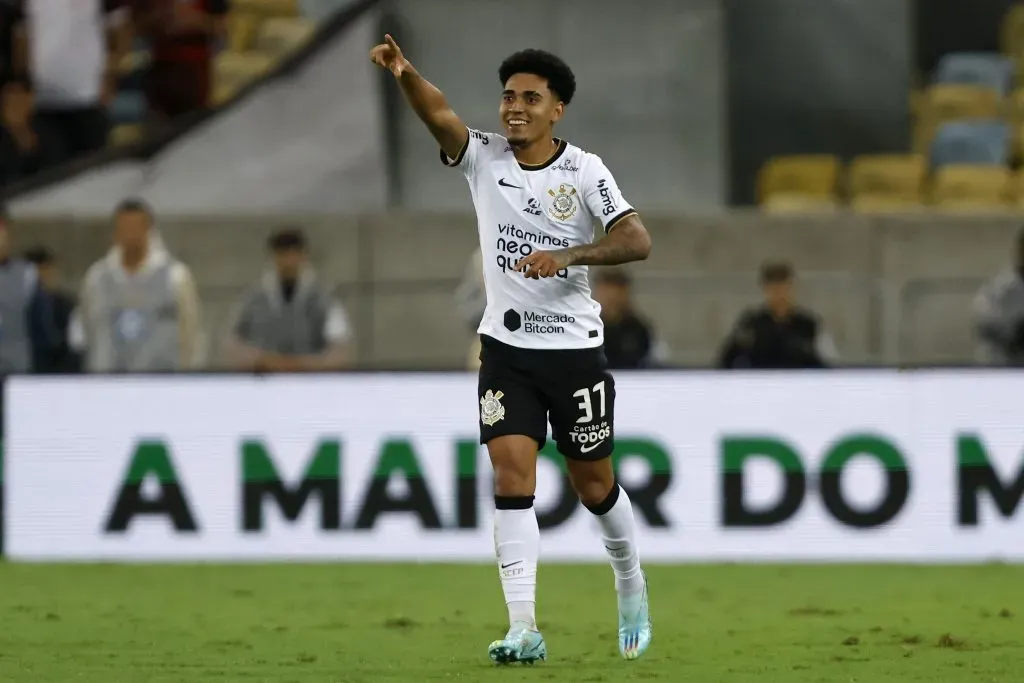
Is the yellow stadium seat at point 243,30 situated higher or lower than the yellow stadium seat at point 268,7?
lower

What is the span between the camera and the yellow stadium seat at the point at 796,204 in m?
17.2

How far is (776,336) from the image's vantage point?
13836 millimetres

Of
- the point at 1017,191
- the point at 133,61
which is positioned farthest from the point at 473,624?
the point at 133,61

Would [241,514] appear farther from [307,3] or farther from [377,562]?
[307,3]

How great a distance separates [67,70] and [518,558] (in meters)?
10.7

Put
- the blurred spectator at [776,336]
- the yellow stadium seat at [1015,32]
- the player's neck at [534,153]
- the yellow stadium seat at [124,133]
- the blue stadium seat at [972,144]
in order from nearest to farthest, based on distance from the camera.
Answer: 1. the player's neck at [534,153]
2. the blurred spectator at [776,336]
3. the blue stadium seat at [972,144]
4. the yellow stadium seat at [124,133]
5. the yellow stadium seat at [1015,32]

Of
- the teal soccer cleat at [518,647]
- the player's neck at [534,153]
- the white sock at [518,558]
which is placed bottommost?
the teal soccer cleat at [518,647]

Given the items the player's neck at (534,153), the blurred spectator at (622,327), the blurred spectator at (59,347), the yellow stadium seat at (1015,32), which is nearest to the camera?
the player's neck at (534,153)

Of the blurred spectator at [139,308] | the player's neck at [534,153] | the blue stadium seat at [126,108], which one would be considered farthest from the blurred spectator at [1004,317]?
the blue stadium seat at [126,108]

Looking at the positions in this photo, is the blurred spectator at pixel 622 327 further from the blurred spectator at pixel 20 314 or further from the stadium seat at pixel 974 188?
the stadium seat at pixel 974 188

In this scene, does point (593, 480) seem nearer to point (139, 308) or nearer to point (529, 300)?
point (529, 300)

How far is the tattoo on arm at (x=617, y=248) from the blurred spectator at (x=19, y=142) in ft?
32.2

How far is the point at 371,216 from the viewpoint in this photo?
16969 millimetres

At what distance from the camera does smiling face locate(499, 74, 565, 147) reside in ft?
26.2
